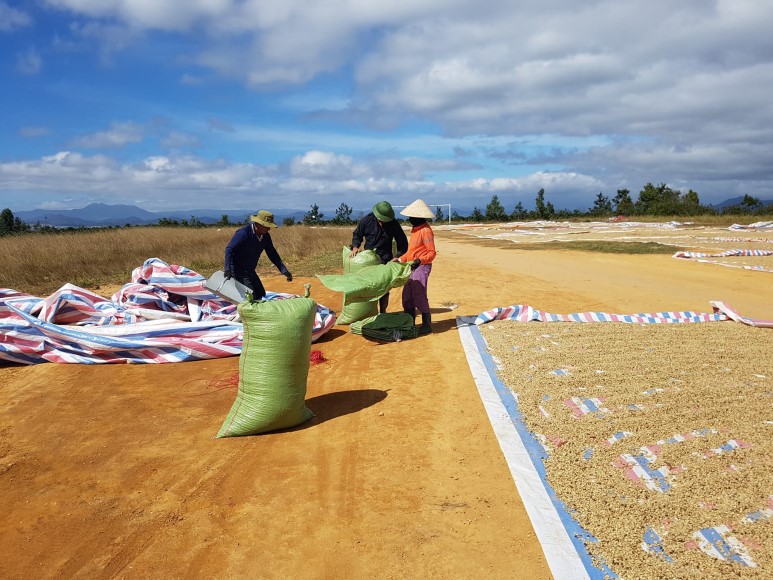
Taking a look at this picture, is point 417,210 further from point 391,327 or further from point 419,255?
point 391,327

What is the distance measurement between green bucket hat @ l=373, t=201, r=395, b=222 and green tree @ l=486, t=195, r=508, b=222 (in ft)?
132

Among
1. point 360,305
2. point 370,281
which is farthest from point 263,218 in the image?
point 360,305

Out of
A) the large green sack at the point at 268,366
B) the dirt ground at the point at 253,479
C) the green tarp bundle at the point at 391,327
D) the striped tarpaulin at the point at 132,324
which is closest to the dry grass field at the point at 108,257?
the striped tarpaulin at the point at 132,324

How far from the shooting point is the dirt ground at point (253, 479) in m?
2.17

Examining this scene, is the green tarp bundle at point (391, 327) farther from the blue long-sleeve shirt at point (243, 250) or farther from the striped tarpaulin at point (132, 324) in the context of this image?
the blue long-sleeve shirt at point (243, 250)

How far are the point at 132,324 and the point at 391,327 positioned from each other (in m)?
2.49

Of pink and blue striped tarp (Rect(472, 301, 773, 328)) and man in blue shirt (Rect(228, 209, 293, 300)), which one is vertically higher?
man in blue shirt (Rect(228, 209, 293, 300))

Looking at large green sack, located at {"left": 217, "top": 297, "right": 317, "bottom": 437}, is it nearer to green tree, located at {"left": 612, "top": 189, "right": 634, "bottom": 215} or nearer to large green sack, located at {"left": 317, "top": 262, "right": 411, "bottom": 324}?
large green sack, located at {"left": 317, "top": 262, "right": 411, "bottom": 324}

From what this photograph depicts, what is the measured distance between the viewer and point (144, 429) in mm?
3389

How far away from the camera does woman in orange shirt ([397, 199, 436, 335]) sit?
534cm

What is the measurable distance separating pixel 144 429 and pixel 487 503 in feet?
7.25

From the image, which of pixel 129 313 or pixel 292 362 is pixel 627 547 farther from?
pixel 129 313

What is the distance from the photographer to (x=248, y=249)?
5211 millimetres

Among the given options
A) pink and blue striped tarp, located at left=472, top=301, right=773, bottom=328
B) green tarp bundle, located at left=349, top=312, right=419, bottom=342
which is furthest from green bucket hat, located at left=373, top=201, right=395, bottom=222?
pink and blue striped tarp, located at left=472, top=301, right=773, bottom=328
